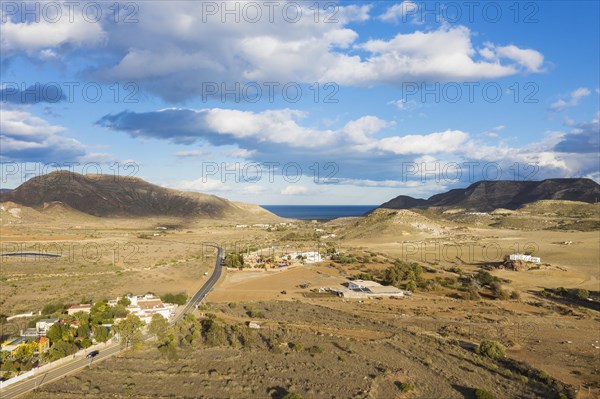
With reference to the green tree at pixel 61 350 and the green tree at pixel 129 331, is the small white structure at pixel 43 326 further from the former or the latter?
the green tree at pixel 129 331

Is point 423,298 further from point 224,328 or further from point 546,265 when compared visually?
point 546,265

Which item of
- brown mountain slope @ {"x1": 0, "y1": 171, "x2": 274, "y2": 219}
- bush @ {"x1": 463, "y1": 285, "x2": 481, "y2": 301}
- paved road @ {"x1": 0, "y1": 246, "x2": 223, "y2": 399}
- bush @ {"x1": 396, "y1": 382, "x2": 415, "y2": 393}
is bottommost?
bush @ {"x1": 463, "y1": 285, "x2": 481, "y2": 301}

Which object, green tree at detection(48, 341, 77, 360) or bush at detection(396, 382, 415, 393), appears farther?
green tree at detection(48, 341, 77, 360)

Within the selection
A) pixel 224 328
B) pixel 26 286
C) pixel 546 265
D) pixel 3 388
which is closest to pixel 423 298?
pixel 224 328

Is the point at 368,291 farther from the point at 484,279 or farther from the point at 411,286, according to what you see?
the point at 484,279

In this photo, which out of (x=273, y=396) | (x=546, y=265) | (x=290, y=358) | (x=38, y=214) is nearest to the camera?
(x=273, y=396)

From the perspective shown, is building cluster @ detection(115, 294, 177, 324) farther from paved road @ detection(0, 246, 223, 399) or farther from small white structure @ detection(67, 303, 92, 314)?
small white structure @ detection(67, 303, 92, 314)

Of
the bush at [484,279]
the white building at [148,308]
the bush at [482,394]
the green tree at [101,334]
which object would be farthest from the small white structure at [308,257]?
the bush at [482,394]

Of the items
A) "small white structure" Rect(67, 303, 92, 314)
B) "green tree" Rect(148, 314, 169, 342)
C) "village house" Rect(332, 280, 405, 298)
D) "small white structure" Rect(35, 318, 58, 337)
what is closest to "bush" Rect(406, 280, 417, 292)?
"village house" Rect(332, 280, 405, 298)
